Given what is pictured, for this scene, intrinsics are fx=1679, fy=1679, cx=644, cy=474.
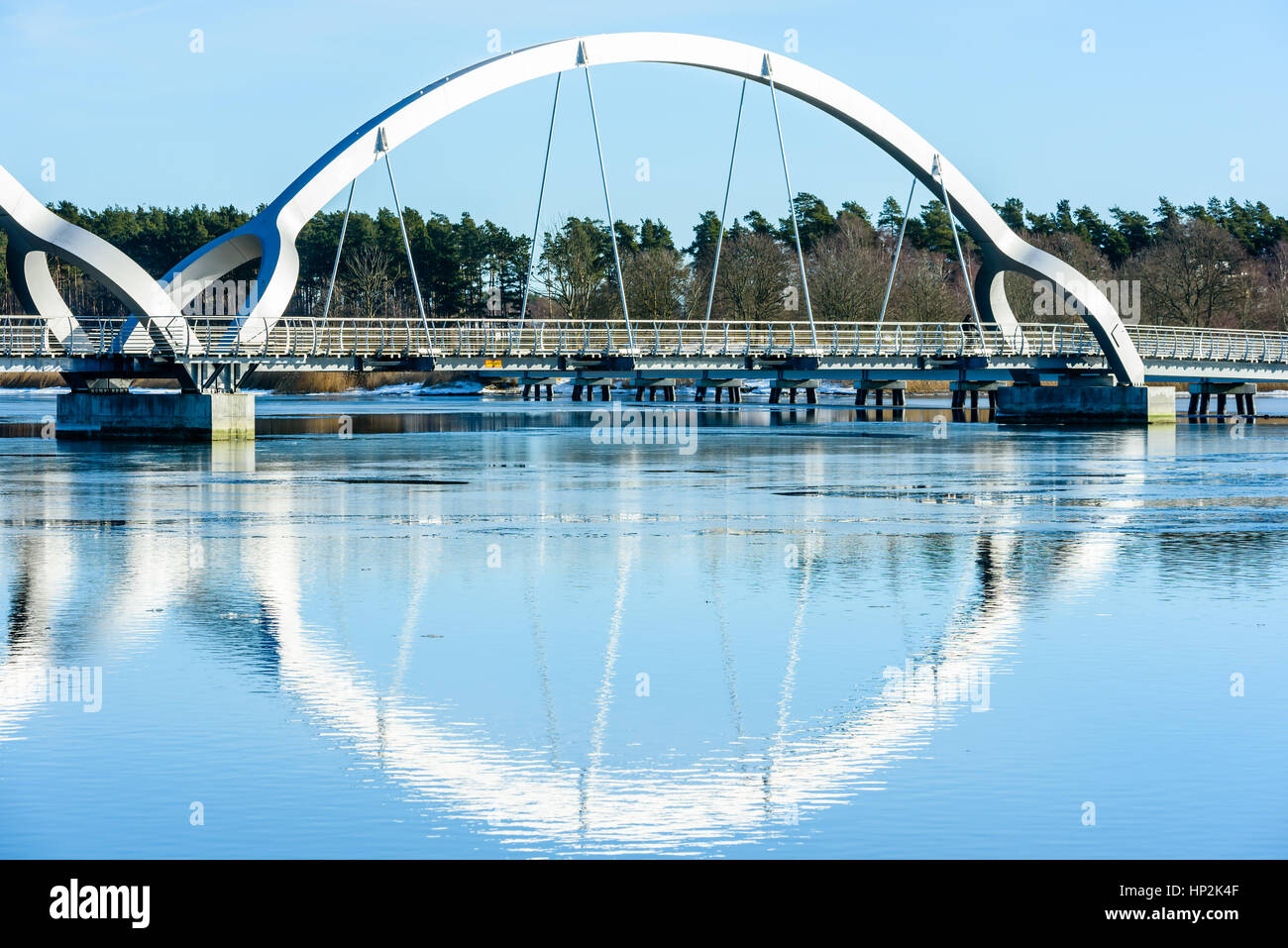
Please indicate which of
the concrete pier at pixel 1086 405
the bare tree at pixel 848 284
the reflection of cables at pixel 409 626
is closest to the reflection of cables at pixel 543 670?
the reflection of cables at pixel 409 626

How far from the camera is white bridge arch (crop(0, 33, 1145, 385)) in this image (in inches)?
2048

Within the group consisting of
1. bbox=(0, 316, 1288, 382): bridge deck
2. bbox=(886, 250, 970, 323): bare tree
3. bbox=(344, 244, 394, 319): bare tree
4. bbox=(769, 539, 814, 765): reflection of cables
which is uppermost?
bbox=(344, 244, 394, 319): bare tree

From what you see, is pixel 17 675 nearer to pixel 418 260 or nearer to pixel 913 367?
pixel 913 367

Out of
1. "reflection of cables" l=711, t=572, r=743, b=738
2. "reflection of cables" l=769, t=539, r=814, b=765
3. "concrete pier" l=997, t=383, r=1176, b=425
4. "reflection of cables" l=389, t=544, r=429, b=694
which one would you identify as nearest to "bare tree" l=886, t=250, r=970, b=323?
"concrete pier" l=997, t=383, r=1176, b=425

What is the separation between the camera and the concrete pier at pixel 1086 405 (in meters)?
66.8

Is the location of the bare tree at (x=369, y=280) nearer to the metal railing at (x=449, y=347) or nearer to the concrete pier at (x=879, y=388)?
the concrete pier at (x=879, y=388)

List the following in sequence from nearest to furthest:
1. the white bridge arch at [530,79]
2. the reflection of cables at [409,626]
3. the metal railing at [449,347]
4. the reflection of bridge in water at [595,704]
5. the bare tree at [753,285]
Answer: the reflection of bridge in water at [595,704], the reflection of cables at [409,626], the metal railing at [449,347], the white bridge arch at [530,79], the bare tree at [753,285]

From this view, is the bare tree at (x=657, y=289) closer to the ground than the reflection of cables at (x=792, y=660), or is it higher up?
higher up

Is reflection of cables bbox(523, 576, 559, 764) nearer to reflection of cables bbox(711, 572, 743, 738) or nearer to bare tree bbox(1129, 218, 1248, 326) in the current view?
reflection of cables bbox(711, 572, 743, 738)

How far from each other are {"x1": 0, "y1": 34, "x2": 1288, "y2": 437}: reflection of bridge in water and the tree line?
68.9ft

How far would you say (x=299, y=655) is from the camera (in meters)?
13.1

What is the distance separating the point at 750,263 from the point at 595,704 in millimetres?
88066

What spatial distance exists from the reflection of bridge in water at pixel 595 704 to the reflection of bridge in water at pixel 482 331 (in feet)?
102
